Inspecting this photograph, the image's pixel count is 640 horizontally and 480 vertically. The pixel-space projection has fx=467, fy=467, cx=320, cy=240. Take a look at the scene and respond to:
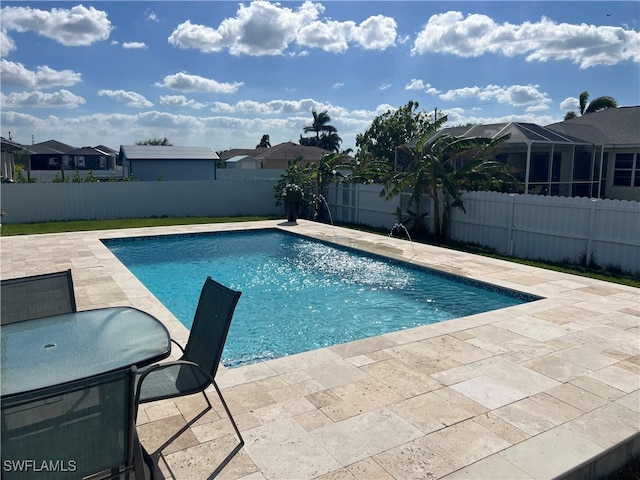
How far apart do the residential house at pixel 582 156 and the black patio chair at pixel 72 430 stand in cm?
1584

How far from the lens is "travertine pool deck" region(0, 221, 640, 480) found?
129 inches

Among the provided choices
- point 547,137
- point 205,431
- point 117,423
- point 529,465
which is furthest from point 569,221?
point 117,423

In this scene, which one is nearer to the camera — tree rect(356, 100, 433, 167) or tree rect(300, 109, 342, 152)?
tree rect(356, 100, 433, 167)

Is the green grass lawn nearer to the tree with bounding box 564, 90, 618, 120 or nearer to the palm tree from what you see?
the tree with bounding box 564, 90, 618, 120

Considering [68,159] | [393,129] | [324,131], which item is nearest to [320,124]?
[324,131]

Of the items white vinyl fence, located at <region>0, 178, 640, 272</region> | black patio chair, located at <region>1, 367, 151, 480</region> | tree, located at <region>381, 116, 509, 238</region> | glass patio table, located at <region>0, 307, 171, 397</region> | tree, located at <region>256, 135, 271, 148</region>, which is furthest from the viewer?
tree, located at <region>256, 135, 271, 148</region>

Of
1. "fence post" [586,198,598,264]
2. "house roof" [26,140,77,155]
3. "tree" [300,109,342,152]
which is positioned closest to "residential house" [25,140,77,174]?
"house roof" [26,140,77,155]

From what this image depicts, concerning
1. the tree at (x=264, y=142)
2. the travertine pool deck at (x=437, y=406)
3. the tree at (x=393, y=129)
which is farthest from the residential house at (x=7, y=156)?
the tree at (x=264, y=142)

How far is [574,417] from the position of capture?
3930 millimetres

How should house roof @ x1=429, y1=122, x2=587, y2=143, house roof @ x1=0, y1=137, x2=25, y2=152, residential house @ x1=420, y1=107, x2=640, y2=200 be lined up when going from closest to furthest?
1. house roof @ x1=429, y1=122, x2=587, y2=143
2. residential house @ x1=420, y1=107, x2=640, y2=200
3. house roof @ x1=0, y1=137, x2=25, y2=152

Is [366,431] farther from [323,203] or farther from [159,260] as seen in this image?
[323,203]

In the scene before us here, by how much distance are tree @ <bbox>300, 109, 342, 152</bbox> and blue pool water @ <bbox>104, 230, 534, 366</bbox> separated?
42099 mm

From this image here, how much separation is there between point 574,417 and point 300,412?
2307mm

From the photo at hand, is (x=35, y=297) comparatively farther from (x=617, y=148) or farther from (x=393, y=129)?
(x=393, y=129)
